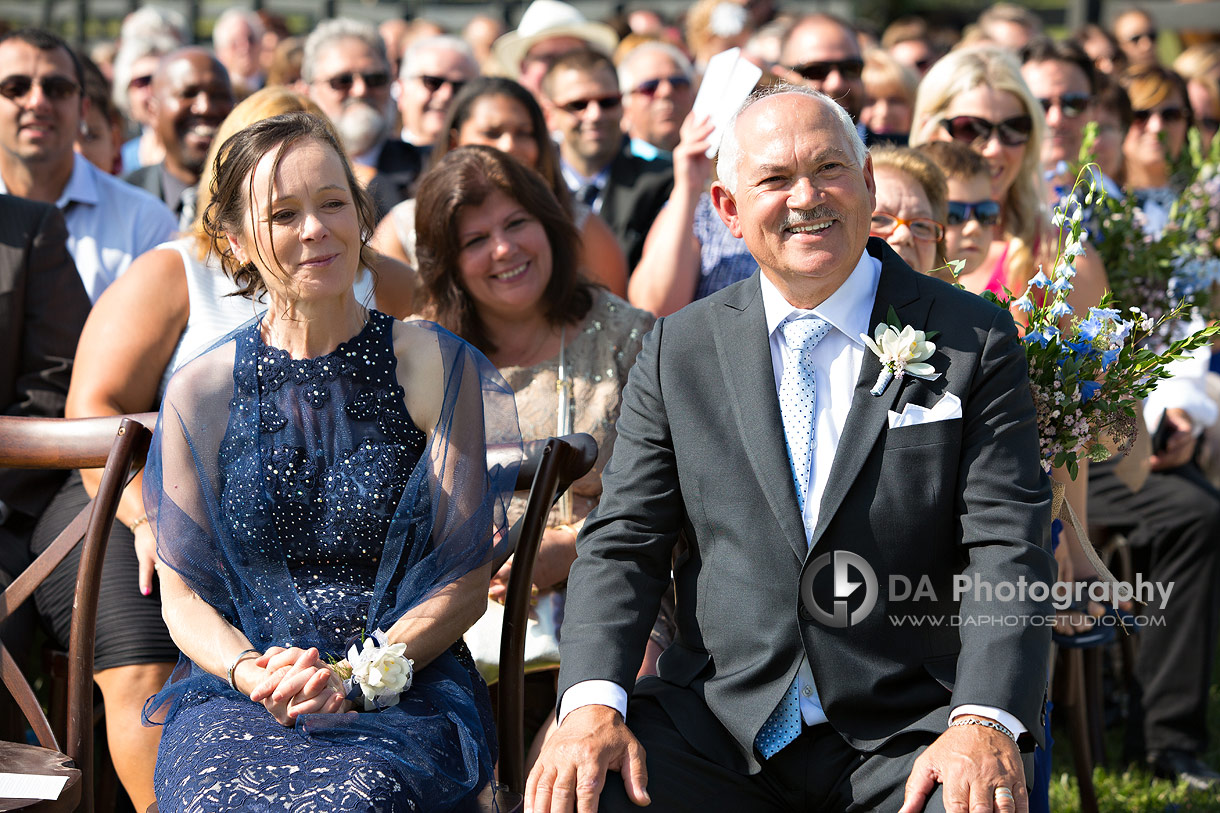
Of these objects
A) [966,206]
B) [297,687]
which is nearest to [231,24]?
[966,206]

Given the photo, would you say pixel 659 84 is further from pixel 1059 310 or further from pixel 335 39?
pixel 1059 310

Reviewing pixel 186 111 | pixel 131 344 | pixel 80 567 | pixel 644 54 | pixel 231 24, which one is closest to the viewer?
pixel 80 567

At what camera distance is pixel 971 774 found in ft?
7.02

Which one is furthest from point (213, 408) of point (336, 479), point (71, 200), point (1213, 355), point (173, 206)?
point (1213, 355)

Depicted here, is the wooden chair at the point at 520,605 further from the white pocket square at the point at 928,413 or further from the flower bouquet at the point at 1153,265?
the flower bouquet at the point at 1153,265

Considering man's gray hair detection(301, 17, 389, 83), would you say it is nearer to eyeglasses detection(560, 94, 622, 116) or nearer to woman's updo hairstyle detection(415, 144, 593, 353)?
eyeglasses detection(560, 94, 622, 116)

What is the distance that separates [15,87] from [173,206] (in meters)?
1.17

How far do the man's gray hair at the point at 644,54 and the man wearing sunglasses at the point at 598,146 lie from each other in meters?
0.62

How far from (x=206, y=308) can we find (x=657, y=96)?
373 centimetres

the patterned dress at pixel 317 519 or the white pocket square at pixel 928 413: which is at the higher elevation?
the white pocket square at pixel 928 413

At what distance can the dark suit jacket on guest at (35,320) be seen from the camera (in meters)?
3.83

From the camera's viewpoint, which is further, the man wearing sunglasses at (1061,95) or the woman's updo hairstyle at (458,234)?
the man wearing sunglasses at (1061,95)

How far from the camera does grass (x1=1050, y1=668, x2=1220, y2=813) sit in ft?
13.2

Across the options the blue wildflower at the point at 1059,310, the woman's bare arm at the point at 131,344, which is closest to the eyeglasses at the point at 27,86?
the woman's bare arm at the point at 131,344
